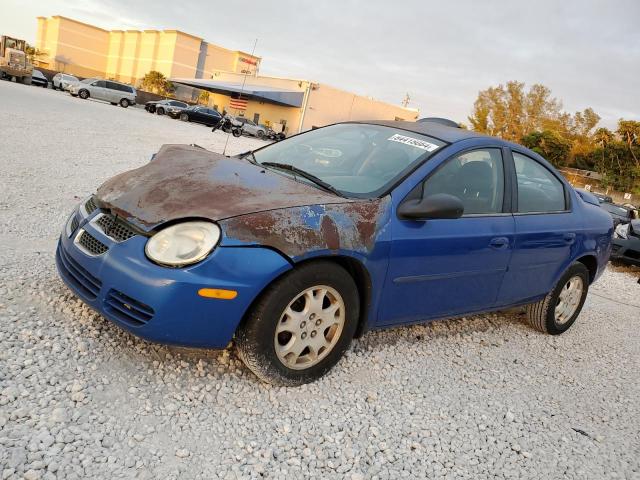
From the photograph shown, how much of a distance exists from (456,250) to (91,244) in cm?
216

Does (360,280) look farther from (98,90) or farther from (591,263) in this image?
(98,90)

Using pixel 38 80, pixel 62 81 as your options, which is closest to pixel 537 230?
pixel 62 81

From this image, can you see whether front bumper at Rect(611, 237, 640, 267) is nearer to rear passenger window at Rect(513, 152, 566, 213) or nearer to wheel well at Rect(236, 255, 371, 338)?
rear passenger window at Rect(513, 152, 566, 213)

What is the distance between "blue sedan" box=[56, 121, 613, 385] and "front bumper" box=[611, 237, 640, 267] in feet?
21.8

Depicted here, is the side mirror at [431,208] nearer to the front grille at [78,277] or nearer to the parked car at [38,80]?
the front grille at [78,277]

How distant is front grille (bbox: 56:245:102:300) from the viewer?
271cm

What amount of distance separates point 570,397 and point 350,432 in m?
1.85

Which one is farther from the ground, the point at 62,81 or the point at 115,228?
the point at 115,228

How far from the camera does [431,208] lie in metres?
3.08

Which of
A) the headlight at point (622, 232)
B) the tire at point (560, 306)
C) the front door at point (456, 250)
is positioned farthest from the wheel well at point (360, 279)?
the headlight at point (622, 232)

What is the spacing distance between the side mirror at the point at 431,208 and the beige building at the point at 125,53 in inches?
3113

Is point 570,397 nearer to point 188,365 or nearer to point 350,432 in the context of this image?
point 350,432

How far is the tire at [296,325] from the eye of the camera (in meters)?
2.67

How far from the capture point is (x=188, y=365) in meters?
2.96
